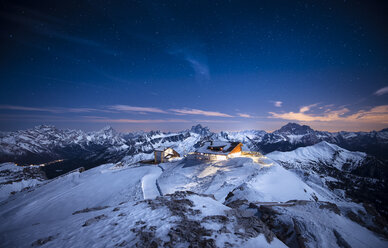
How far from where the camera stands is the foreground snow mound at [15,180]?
66.2 m

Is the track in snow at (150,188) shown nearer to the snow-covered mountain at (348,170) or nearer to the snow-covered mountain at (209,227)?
the snow-covered mountain at (209,227)

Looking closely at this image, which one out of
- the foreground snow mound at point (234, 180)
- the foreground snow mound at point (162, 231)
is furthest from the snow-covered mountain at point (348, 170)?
the foreground snow mound at point (162, 231)

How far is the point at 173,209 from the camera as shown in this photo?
10.9 metres

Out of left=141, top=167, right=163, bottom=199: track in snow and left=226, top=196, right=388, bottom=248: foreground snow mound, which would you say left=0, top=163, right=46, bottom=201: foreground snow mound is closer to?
left=141, top=167, right=163, bottom=199: track in snow

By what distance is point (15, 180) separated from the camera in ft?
269

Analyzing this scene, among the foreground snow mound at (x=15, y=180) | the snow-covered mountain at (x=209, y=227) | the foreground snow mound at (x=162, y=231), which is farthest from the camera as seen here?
the foreground snow mound at (x=15, y=180)

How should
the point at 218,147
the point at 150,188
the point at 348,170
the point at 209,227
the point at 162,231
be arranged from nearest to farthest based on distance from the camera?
1. the point at 162,231
2. the point at 209,227
3. the point at 150,188
4. the point at 218,147
5. the point at 348,170

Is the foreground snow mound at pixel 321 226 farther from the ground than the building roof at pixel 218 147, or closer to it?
farther from the ground

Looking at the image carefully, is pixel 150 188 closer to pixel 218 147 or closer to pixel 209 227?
pixel 209 227

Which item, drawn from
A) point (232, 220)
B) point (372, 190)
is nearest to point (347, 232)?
point (232, 220)

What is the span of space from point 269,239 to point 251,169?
24.5m

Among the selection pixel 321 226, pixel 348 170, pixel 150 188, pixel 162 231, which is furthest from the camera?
pixel 348 170

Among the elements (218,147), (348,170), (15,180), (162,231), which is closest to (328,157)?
(348,170)

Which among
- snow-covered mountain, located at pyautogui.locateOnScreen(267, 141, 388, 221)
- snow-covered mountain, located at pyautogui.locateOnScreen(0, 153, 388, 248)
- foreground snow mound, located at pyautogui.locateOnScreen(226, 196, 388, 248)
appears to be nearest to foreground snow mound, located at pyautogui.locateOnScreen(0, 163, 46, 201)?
snow-covered mountain, located at pyautogui.locateOnScreen(0, 153, 388, 248)
